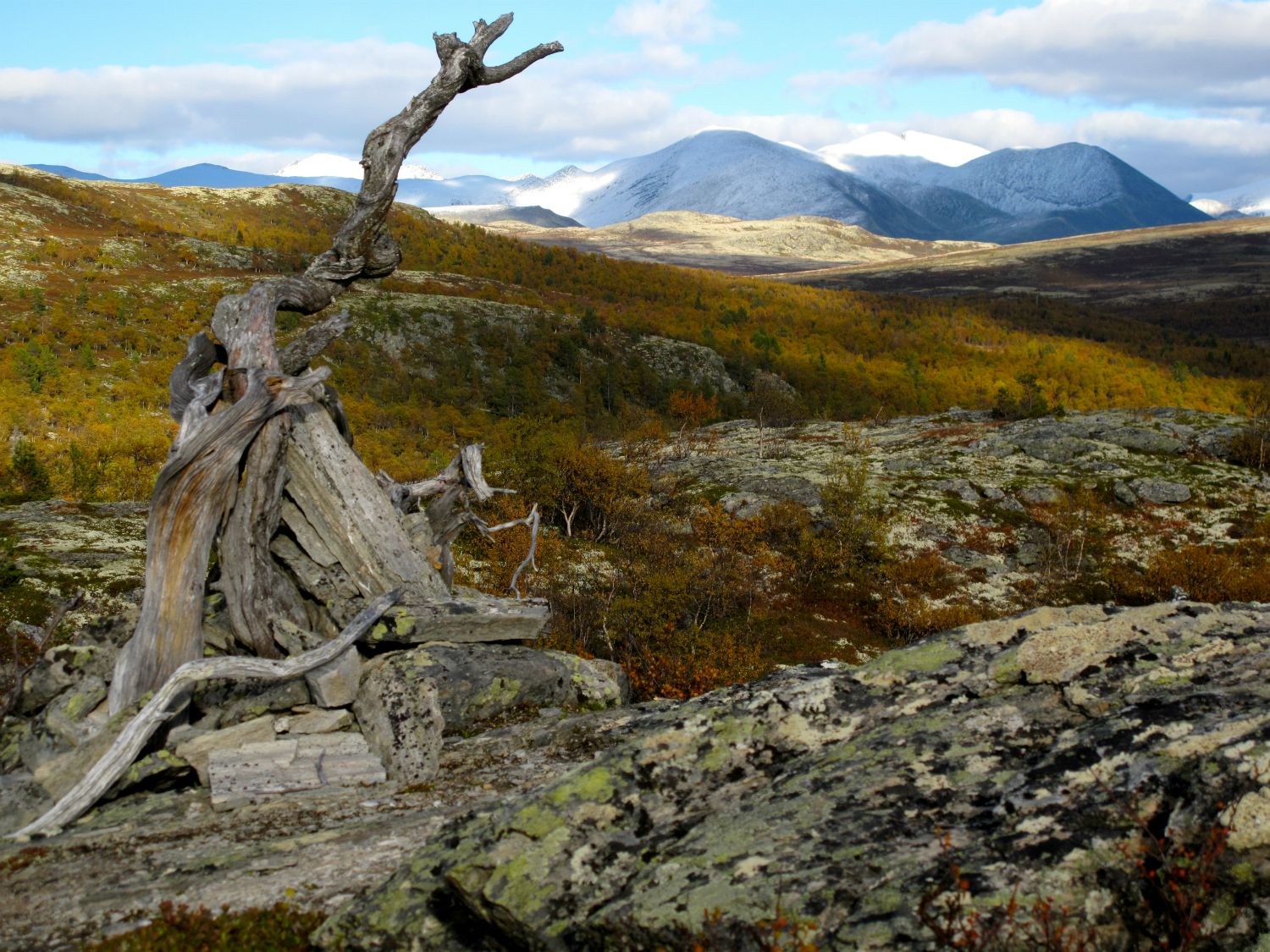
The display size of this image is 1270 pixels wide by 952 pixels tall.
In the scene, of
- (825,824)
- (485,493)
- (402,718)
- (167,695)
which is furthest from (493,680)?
(825,824)

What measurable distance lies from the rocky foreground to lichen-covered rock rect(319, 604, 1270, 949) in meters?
0.02

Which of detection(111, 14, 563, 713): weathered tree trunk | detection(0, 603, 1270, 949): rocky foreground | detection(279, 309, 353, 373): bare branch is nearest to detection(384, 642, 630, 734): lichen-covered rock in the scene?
detection(111, 14, 563, 713): weathered tree trunk

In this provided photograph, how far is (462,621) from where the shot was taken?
11.9 metres

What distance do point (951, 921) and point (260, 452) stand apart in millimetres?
10447

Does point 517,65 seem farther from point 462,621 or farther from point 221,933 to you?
point 221,933

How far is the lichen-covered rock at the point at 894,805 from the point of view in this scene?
4570 millimetres

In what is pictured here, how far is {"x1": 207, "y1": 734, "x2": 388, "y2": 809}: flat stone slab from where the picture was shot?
870cm

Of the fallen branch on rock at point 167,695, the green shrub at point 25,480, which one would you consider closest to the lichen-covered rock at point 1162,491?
the fallen branch on rock at point 167,695

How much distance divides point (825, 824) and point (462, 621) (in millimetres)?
7471

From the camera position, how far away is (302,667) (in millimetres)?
10062

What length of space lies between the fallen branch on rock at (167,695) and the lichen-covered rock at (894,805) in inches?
167

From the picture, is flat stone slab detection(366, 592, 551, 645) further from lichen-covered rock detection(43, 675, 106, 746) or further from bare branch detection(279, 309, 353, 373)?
bare branch detection(279, 309, 353, 373)

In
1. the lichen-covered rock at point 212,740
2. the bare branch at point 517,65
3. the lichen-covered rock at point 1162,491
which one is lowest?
the lichen-covered rock at point 1162,491

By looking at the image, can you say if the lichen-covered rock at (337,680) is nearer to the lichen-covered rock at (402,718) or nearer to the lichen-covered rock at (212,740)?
the lichen-covered rock at (402,718)
